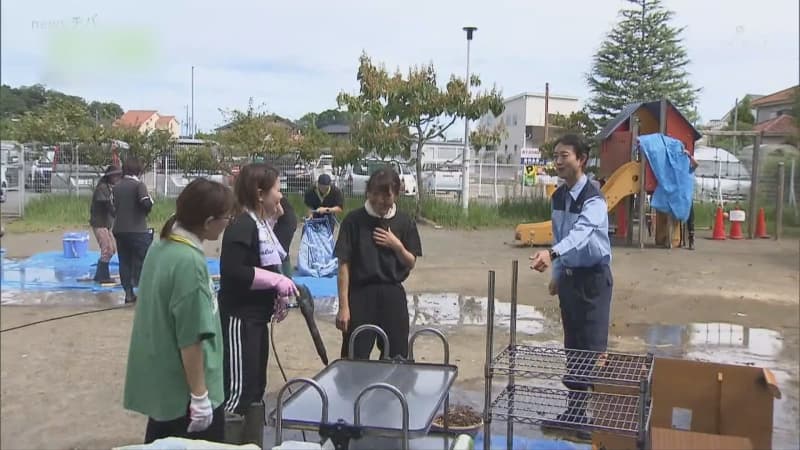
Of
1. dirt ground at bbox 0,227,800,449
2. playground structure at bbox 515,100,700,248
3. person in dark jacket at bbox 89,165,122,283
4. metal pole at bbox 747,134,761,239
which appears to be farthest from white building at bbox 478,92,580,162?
person in dark jacket at bbox 89,165,122,283

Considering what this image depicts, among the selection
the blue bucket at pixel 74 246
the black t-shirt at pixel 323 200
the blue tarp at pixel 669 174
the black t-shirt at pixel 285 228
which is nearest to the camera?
the black t-shirt at pixel 285 228

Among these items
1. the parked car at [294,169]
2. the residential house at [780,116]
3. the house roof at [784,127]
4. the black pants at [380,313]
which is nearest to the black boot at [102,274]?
the black pants at [380,313]

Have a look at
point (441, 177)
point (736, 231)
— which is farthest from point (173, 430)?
point (441, 177)

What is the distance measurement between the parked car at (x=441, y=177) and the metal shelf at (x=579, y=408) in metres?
15.3

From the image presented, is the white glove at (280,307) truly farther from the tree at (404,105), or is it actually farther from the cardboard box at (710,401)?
the tree at (404,105)

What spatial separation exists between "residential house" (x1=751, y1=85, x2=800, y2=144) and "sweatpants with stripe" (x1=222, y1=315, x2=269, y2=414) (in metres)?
15.8

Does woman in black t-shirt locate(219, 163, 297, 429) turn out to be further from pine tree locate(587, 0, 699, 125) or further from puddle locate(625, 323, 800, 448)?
pine tree locate(587, 0, 699, 125)

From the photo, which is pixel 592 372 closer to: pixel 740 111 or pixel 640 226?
pixel 640 226

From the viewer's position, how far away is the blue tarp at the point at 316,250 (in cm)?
947

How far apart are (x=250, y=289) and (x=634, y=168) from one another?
10.6 metres

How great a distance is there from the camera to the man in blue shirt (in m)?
3.96

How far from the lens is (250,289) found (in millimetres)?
3549

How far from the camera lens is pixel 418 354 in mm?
5988

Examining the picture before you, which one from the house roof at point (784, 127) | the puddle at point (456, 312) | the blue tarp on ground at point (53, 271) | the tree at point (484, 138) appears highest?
the house roof at point (784, 127)
